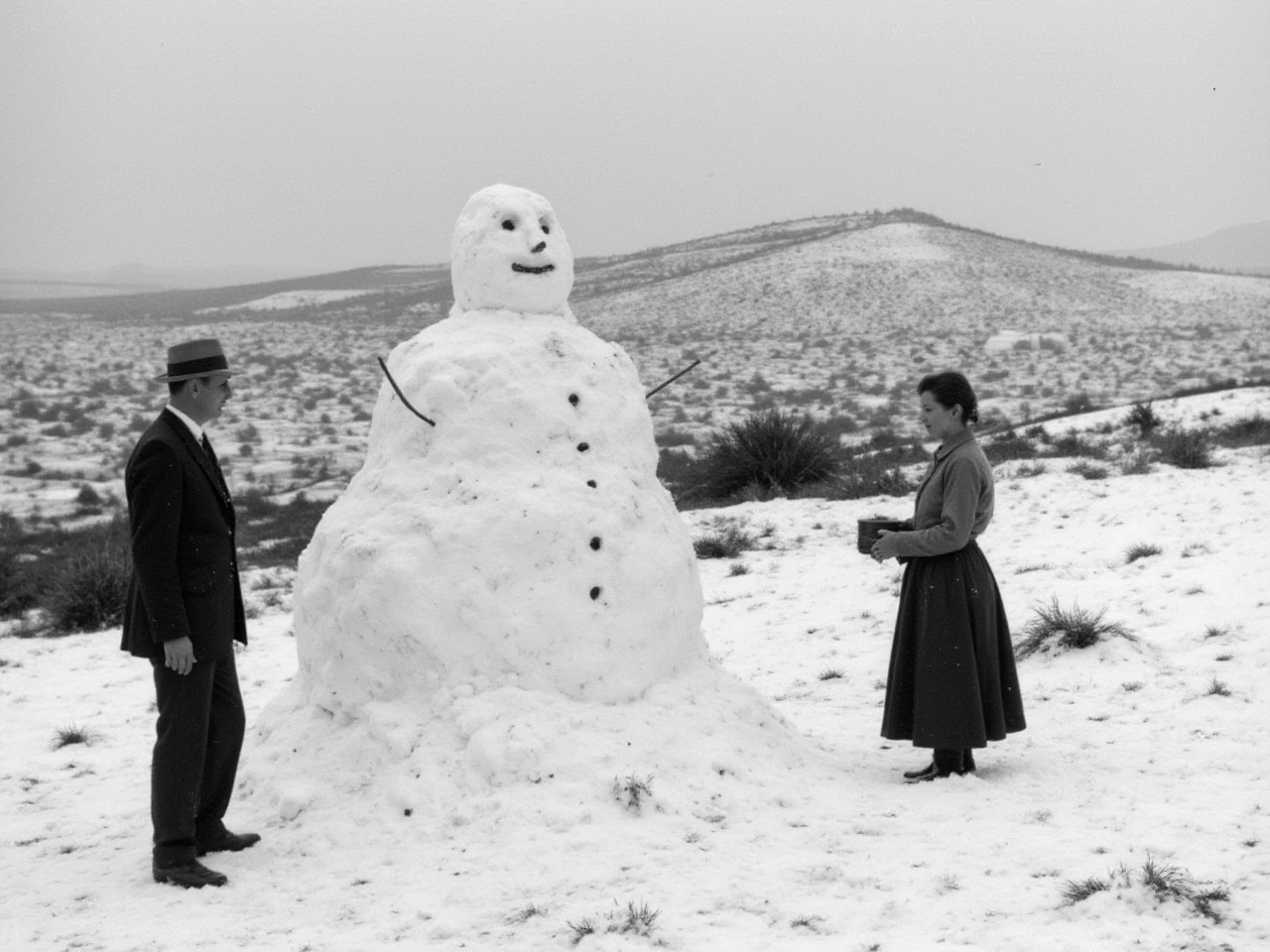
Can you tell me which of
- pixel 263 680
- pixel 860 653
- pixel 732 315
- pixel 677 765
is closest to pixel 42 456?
pixel 263 680

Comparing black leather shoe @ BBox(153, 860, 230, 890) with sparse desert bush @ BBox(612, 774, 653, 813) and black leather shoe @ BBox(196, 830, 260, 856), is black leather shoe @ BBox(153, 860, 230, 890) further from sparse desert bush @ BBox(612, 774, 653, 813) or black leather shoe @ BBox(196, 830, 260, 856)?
sparse desert bush @ BBox(612, 774, 653, 813)

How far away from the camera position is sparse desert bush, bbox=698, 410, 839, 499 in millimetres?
12656

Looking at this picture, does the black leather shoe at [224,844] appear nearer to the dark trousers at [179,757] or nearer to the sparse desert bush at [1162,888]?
the dark trousers at [179,757]

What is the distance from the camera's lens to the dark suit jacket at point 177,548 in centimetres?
385

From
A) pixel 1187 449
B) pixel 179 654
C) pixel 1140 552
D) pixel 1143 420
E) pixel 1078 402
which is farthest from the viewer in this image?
pixel 1078 402

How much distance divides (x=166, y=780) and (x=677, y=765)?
1706mm

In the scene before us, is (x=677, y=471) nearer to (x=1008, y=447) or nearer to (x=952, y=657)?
(x=1008, y=447)

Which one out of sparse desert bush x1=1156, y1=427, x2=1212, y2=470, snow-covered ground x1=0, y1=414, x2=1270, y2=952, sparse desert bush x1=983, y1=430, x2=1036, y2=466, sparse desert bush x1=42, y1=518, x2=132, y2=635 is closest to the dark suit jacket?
snow-covered ground x1=0, y1=414, x2=1270, y2=952

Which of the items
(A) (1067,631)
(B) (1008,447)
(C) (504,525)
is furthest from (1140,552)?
(B) (1008,447)

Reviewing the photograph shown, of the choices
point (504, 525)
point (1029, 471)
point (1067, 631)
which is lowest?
point (1067, 631)

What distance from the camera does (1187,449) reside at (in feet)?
35.9

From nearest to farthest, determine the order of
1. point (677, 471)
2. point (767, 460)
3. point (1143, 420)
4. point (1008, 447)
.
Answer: point (767, 460) < point (1143, 420) < point (1008, 447) < point (677, 471)

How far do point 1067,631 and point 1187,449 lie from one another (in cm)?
519

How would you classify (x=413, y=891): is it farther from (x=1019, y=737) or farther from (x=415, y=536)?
(x=1019, y=737)
